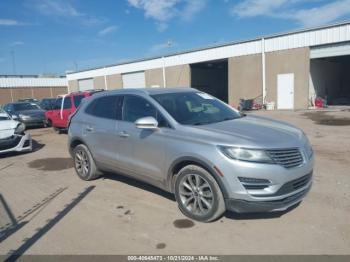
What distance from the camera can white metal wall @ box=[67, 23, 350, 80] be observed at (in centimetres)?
1943

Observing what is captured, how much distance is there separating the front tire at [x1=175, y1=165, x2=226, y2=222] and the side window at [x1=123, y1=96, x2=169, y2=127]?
2.70 feet

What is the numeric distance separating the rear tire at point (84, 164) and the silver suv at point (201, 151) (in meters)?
0.22

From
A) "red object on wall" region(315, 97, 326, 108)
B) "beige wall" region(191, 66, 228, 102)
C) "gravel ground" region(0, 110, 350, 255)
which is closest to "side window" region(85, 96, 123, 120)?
"gravel ground" region(0, 110, 350, 255)

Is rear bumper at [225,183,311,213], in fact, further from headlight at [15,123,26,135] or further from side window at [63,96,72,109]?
side window at [63,96,72,109]

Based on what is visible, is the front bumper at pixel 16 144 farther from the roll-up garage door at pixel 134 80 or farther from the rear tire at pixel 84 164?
the roll-up garage door at pixel 134 80

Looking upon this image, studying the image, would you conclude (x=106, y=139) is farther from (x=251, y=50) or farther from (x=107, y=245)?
(x=251, y=50)

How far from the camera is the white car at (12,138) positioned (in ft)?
29.8

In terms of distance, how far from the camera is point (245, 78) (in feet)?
81.2

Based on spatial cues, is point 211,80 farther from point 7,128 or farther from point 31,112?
point 7,128

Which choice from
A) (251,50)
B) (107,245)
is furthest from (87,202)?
(251,50)

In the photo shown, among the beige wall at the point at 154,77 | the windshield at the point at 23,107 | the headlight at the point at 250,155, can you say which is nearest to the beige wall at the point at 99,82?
the beige wall at the point at 154,77

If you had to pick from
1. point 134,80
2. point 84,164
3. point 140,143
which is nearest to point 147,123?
point 140,143

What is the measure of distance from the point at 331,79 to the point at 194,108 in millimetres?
24413

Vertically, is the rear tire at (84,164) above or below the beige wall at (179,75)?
below
